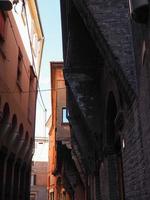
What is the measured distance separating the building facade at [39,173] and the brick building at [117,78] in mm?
36936

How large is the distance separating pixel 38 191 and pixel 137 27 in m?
42.9

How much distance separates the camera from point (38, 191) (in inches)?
1806

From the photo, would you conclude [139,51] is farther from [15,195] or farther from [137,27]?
[15,195]

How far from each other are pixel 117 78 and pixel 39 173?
143 feet

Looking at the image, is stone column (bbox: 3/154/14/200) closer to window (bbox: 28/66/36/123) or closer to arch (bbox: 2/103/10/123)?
arch (bbox: 2/103/10/123)

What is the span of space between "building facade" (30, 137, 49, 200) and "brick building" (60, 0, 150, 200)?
36936 millimetres

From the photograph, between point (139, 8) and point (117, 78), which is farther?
point (117, 78)

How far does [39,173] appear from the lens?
48.0m

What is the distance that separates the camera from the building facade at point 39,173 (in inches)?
1806

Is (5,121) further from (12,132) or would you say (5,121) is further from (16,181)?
(16,181)

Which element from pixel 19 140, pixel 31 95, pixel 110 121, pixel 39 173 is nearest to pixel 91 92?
pixel 110 121

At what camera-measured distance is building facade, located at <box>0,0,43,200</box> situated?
510 inches

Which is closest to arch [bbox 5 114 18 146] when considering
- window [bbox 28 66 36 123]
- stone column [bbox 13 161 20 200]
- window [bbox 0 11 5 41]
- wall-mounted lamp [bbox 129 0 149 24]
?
stone column [bbox 13 161 20 200]

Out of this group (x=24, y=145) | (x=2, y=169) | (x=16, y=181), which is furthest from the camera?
(x=24, y=145)
